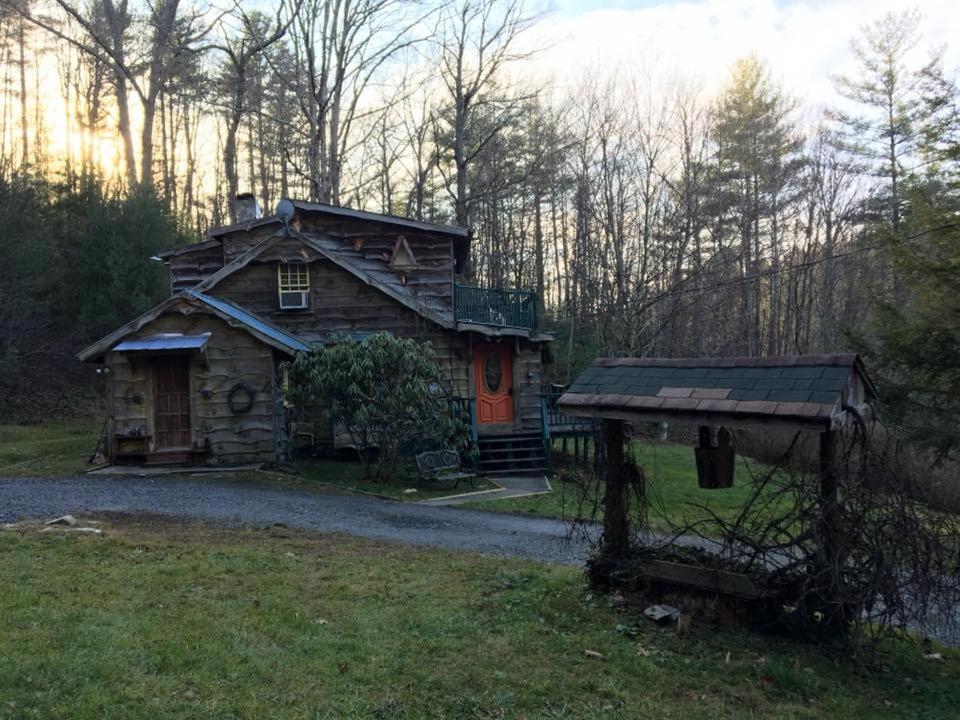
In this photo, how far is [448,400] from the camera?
1466 centimetres

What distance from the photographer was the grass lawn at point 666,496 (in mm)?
11734

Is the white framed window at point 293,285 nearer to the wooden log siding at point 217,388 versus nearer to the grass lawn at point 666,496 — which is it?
the wooden log siding at point 217,388

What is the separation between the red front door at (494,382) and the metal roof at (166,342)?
7.17 metres

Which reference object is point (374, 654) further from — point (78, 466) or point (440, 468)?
point (78, 466)

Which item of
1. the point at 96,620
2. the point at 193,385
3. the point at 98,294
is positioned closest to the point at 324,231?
the point at 193,385

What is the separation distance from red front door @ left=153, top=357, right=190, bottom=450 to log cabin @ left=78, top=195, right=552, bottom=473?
2 centimetres

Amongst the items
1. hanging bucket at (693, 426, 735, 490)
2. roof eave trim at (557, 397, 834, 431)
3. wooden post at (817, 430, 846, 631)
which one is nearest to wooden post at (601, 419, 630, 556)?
roof eave trim at (557, 397, 834, 431)

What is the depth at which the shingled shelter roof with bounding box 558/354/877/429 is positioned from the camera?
16.4 feet

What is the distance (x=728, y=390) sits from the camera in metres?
5.54

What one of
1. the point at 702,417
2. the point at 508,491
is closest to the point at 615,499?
the point at 702,417

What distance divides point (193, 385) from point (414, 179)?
20.6m

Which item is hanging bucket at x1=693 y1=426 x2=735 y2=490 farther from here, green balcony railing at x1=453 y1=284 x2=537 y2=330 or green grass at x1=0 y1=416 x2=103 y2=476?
green grass at x1=0 y1=416 x2=103 y2=476

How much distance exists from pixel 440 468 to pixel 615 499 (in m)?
7.84

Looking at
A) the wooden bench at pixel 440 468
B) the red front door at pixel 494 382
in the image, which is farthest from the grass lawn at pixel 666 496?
the red front door at pixel 494 382
